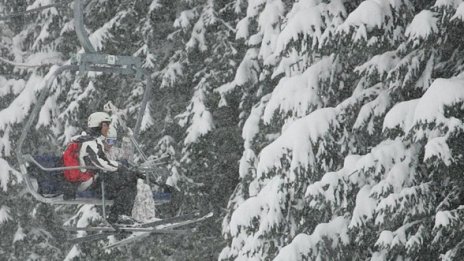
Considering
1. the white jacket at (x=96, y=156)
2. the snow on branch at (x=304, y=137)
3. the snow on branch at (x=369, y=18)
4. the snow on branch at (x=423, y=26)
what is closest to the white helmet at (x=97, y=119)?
the white jacket at (x=96, y=156)

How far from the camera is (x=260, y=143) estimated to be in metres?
21.4

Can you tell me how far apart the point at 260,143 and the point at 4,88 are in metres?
8.35

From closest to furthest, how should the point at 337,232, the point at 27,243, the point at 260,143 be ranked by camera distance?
the point at 337,232 < the point at 260,143 < the point at 27,243

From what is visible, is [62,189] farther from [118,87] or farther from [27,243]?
[27,243]

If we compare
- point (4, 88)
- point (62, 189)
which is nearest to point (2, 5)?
point (4, 88)

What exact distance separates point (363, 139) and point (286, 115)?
117cm

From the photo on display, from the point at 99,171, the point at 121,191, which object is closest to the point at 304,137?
the point at 121,191

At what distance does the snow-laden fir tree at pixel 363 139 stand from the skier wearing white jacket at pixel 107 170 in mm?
2367

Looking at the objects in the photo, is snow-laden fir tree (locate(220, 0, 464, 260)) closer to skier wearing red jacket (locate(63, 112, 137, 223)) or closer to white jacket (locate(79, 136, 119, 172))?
skier wearing red jacket (locate(63, 112, 137, 223))

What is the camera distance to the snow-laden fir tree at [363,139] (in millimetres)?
14984

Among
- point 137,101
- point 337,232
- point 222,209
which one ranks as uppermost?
point 137,101

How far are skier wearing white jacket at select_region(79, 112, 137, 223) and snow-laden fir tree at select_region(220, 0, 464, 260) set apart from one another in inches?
93.2

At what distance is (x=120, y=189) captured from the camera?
15.5 metres

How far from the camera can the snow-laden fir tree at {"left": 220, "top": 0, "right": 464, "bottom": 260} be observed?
590 inches
